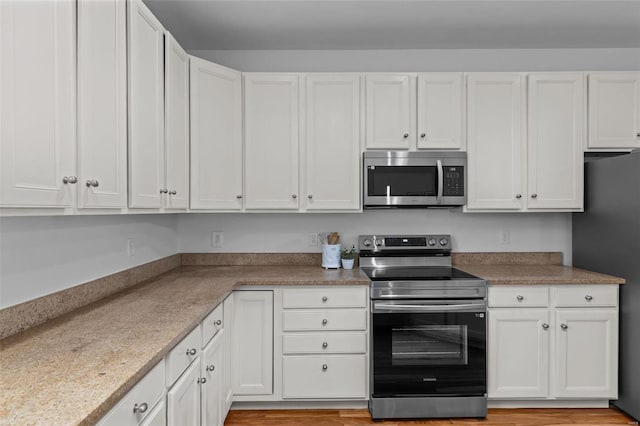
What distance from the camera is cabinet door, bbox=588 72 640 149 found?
2928 mm

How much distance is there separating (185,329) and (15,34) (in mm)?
1054

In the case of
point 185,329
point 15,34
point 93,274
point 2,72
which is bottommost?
point 185,329

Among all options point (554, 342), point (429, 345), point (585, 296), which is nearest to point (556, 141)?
point (585, 296)

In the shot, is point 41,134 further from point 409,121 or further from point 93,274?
point 409,121

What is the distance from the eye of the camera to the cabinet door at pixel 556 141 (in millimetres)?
2939

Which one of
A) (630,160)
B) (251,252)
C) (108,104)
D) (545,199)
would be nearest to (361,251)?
(251,252)

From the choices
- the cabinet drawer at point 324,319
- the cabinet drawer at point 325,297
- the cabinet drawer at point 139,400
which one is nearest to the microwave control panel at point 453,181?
the cabinet drawer at point 325,297

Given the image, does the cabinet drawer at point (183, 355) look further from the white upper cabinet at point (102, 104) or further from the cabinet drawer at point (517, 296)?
the cabinet drawer at point (517, 296)

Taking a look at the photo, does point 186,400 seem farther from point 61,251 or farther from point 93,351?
point 61,251

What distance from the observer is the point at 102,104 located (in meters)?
1.52

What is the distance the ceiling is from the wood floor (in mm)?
2572

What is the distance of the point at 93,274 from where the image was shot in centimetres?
204

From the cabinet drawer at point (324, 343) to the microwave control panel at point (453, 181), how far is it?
45.5 inches

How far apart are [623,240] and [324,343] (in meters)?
2.00
